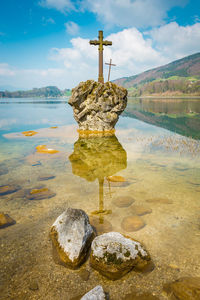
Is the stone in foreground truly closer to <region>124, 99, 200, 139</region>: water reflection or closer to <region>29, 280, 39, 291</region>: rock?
<region>29, 280, 39, 291</region>: rock

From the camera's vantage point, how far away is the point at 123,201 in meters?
8.85

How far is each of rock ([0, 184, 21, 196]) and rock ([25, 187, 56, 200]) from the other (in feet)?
2.79

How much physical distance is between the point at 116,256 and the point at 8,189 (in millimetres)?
8048

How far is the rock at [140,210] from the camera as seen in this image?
7.87m

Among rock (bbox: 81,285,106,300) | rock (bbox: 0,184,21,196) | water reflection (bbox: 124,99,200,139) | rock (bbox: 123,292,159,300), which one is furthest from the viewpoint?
water reflection (bbox: 124,99,200,139)

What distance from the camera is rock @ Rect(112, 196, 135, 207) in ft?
28.2

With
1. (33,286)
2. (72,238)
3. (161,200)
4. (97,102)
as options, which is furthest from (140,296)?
(97,102)

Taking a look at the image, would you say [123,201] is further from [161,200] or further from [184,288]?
[184,288]

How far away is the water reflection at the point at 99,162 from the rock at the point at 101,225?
130mm

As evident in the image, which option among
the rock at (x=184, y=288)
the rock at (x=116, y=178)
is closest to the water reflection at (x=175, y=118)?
the rock at (x=116, y=178)

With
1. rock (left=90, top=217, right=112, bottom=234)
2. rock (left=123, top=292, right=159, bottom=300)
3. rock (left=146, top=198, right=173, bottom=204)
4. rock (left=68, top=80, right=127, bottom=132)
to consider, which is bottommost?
rock (left=90, top=217, right=112, bottom=234)

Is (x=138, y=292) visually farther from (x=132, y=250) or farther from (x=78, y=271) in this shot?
(x=78, y=271)

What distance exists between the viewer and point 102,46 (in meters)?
27.1

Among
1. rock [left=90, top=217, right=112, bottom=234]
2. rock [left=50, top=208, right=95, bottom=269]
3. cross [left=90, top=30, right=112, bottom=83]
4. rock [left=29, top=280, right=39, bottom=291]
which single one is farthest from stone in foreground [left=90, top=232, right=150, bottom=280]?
cross [left=90, top=30, right=112, bottom=83]
